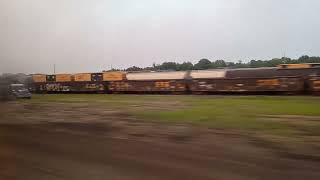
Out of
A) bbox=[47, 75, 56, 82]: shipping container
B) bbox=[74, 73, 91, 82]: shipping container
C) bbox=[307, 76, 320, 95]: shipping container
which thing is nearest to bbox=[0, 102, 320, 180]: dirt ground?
bbox=[307, 76, 320, 95]: shipping container

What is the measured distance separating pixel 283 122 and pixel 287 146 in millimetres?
5594

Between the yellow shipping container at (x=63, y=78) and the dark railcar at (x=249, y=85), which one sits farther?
the yellow shipping container at (x=63, y=78)

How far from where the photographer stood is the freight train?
37844mm

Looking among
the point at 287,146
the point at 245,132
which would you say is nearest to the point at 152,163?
the point at 287,146

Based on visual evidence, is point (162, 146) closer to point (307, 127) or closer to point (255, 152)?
point (255, 152)

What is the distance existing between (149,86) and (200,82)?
6.80 metres

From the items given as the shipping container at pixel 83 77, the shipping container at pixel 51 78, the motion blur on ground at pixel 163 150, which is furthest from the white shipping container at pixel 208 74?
the motion blur on ground at pixel 163 150

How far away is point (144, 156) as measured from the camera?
9.49 m

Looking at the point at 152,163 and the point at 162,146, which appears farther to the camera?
the point at 162,146

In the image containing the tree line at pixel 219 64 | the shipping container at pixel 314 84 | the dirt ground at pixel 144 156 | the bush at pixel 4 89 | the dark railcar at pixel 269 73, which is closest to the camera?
the dirt ground at pixel 144 156

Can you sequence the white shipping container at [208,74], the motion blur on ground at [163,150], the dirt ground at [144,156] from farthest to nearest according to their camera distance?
the white shipping container at [208,74], the motion blur on ground at [163,150], the dirt ground at [144,156]

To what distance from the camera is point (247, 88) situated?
40719 millimetres

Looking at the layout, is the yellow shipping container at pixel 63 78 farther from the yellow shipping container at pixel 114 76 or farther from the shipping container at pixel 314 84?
the shipping container at pixel 314 84

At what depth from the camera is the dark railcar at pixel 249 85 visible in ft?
124
